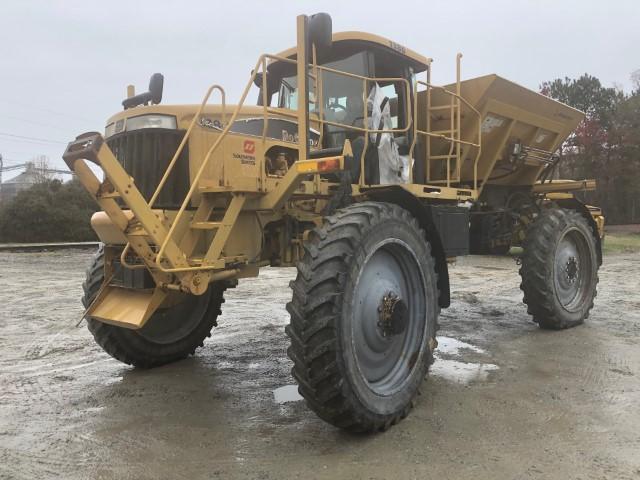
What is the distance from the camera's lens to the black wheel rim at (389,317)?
3879mm

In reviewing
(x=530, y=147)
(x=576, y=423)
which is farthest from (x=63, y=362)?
(x=530, y=147)

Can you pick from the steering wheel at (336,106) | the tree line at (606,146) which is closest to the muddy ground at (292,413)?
the steering wheel at (336,106)

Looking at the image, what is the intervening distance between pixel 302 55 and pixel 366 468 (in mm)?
2697

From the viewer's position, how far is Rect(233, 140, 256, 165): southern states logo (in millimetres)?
4328

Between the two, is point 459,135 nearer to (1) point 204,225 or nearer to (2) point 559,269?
(2) point 559,269

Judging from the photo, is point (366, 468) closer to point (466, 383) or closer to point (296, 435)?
point (296, 435)

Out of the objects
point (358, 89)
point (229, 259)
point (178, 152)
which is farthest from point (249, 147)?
point (358, 89)

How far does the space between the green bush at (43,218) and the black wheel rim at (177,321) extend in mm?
23429

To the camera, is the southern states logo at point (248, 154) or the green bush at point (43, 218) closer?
the southern states logo at point (248, 154)

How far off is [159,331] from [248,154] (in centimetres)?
206

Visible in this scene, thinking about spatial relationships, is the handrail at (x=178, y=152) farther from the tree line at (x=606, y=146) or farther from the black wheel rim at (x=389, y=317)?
the tree line at (x=606, y=146)

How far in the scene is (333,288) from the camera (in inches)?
136

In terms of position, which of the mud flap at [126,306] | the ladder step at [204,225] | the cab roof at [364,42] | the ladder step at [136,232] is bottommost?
the mud flap at [126,306]

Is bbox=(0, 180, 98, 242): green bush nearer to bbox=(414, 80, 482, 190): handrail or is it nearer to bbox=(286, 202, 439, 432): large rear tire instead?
bbox=(414, 80, 482, 190): handrail
